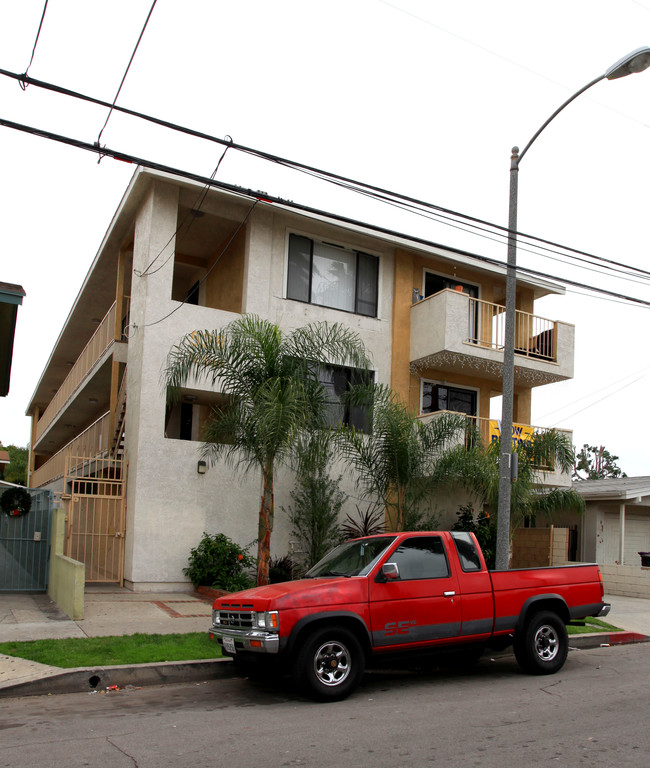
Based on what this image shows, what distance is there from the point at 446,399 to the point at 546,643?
37.9 ft

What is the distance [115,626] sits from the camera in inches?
449

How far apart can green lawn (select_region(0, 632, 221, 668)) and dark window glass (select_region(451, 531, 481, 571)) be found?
3.27 m

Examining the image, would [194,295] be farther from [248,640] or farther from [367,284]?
[248,640]

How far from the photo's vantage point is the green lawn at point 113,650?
913 cm

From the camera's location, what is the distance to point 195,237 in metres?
19.7

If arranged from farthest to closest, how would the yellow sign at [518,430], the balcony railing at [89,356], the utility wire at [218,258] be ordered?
the balcony railing at [89,356]
the yellow sign at [518,430]
the utility wire at [218,258]

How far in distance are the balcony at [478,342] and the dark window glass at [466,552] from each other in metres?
9.75

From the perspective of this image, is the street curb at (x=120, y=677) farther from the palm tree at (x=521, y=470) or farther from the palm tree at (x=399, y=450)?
the palm tree at (x=521, y=470)

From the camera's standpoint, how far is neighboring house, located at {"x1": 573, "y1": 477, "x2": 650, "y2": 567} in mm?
23125

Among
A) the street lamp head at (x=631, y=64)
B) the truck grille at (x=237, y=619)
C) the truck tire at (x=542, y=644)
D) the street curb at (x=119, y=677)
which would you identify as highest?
the street lamp head at (x=631, y=64)

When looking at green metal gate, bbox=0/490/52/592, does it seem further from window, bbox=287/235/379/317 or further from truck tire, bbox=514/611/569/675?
truck tire, bbox=514/611/569/675

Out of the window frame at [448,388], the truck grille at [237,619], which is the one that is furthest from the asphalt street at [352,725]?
the window frame at [448,388]

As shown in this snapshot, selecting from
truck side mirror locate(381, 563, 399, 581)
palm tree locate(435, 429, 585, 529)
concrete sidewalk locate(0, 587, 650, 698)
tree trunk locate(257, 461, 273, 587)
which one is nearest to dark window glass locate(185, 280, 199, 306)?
concrete sidewalk locate(0, 587, 650, 698)

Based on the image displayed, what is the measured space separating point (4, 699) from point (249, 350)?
21.2 ft
